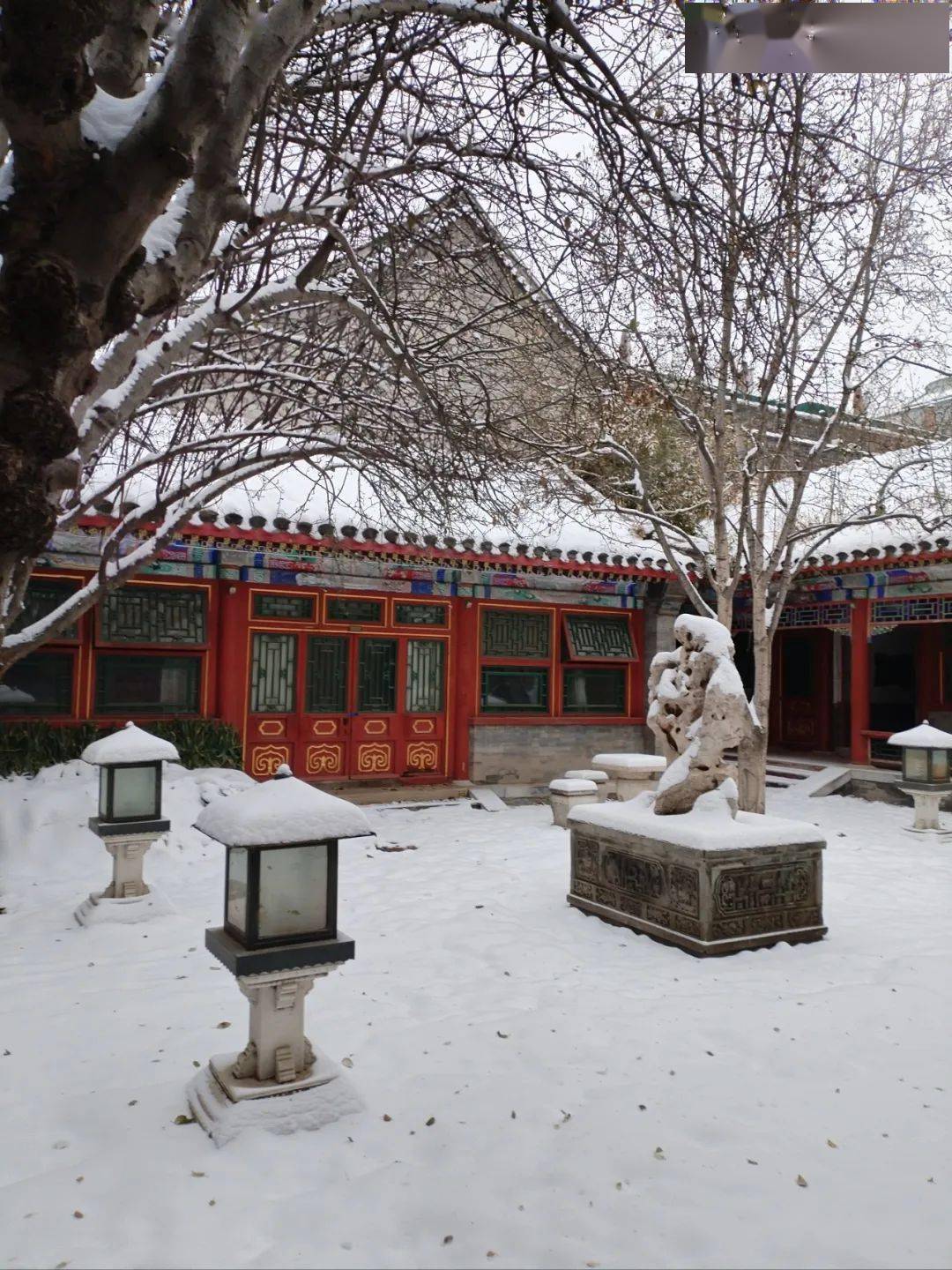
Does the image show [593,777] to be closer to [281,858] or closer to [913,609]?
[913,609]

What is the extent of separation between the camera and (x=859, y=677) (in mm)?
12102

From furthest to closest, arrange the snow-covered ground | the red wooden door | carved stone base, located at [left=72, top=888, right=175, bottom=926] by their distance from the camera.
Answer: the red wooden door < carved stone base, located at [left=72, top=888, right=175, bottom=926] < the snow-covered ground

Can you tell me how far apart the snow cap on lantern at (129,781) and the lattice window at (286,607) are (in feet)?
13.6

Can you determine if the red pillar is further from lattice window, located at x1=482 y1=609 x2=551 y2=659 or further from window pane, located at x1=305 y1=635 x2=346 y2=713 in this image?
window pane, located at x1=305 y1=635 x2=346 y2=713

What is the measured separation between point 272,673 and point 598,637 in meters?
4.40

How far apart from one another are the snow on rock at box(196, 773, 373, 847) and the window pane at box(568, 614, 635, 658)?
8.40 meters

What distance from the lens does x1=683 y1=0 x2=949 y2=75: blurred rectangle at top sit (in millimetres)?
2316

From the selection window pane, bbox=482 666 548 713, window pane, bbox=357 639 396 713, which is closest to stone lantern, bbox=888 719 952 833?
window pane, bbox=482 666 548 713

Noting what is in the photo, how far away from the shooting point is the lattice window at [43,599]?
8.66 meters

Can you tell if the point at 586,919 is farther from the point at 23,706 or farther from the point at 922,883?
the point at 23,706

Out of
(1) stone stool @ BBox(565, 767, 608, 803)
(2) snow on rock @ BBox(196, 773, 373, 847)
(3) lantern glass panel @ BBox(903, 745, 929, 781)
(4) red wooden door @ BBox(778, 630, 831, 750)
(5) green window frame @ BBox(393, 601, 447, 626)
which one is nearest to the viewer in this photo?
(2) snow on rock @ BBox(196, 773, 373, 847)

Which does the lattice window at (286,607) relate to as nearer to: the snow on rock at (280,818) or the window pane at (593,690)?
the window pane at (593,690)

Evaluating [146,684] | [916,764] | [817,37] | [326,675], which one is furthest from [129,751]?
[916,764]

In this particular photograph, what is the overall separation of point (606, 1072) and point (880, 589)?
9783mm
